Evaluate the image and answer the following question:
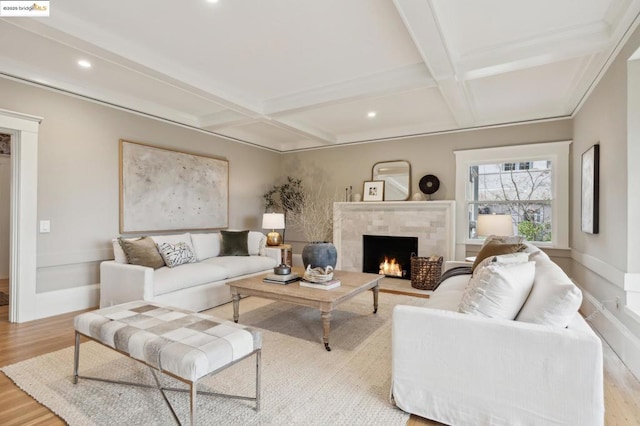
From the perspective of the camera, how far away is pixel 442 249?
5.13 m

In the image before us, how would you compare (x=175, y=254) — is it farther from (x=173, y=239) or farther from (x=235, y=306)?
(x=235, y=306)

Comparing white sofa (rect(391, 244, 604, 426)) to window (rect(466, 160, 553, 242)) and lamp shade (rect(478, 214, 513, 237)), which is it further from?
window (rect(466, 160, 553, 242))

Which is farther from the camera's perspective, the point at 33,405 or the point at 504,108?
the point at 504,108

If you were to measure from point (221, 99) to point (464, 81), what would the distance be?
8.79ft

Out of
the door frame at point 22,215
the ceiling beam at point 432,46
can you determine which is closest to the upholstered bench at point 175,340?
the door frame at point 22,215

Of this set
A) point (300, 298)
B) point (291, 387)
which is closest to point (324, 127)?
point (300, 298)

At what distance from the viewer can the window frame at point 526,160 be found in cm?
447

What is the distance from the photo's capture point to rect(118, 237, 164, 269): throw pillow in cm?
363

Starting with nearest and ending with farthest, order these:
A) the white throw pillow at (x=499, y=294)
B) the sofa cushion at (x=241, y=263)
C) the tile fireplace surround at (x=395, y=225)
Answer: the white throw pillow at (x=499, y=294) → the sofa cushion at (x=241, y=263) → the tile fireplace surround at (x=395, y=225)

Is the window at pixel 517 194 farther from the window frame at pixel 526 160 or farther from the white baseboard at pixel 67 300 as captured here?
the white baseboard at pixel 67 300

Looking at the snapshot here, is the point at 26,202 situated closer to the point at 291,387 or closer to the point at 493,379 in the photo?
the point at 291,387

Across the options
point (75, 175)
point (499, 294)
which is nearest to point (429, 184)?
point (499, 294)

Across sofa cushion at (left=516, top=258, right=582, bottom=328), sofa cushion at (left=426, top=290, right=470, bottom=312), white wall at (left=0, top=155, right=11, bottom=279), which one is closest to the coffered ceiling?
sofa cushion at (left=516, top=258, right=582, bottom=328)

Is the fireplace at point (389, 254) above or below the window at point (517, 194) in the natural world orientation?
below
